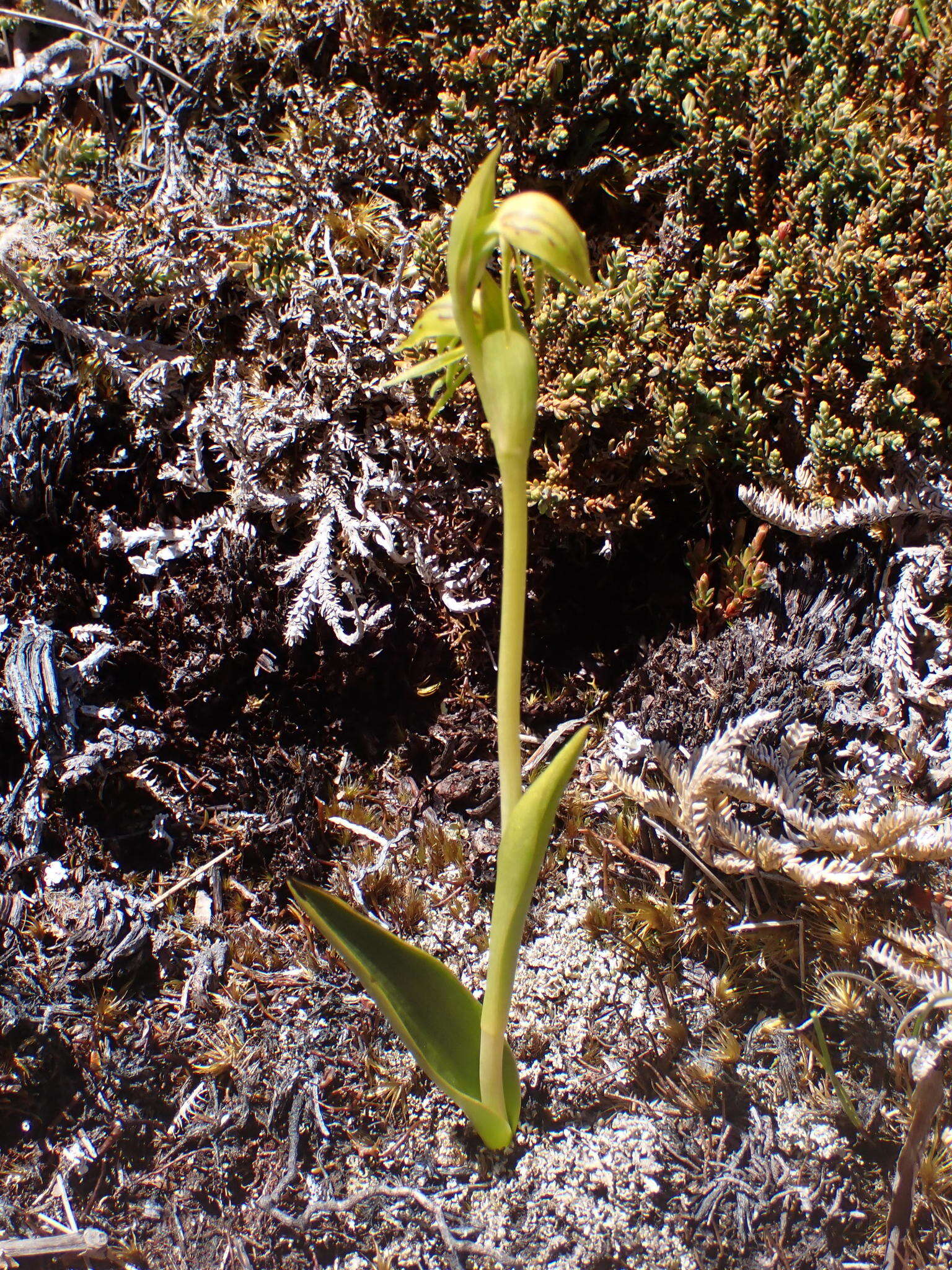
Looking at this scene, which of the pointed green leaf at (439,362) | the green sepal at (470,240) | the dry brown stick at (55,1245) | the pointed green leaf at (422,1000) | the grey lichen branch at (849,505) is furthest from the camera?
the grey lichen branch at (849,505)

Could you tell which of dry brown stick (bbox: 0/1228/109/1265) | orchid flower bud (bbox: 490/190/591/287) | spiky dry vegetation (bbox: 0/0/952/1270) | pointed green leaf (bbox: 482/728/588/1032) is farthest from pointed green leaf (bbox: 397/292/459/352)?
dry brown stick (bbox: 0/1228/109/1265)

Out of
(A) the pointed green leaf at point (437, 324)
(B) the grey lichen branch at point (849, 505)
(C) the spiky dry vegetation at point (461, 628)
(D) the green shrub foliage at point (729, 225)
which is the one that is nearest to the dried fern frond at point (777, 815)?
(C) the spiky dry vegetation at point (461, 628)

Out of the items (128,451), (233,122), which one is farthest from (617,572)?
(233,122)

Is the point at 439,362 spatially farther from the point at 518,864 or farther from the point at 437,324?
the point at 518,864

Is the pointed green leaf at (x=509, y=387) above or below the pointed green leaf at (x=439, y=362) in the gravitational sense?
below

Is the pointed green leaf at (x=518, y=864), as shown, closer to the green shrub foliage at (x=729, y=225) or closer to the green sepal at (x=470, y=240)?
the green sepal at (x=470, y=240)

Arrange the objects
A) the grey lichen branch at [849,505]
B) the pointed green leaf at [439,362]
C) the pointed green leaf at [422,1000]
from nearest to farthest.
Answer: the pointed green leaf at [439,362]
the pointed green leaf at [422,1000]
the grey lichen branch at [849,505]

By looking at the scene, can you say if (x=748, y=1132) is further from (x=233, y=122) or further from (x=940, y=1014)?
(x=233, y=122)
